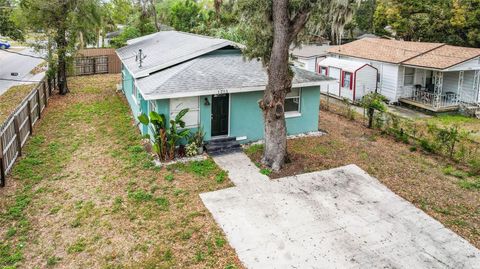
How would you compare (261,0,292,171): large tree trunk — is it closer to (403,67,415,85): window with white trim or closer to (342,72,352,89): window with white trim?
(342,72,352,89): window with white trim

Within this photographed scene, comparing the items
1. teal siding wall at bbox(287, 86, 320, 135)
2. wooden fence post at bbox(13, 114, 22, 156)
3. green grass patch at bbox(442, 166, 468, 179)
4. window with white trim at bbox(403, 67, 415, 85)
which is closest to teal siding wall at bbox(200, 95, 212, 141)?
teal siding wall at bbox(287, 86, 320, 135)

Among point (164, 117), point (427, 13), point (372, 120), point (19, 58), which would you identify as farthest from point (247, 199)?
point (19, 58)

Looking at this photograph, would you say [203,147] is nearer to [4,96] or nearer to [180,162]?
[180,162]

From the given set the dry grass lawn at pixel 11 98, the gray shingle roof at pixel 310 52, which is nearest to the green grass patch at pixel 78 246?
the dry grass lawn at pixel 11 98

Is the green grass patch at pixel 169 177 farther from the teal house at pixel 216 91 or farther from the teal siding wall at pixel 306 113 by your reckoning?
the teal siding wall at pixel 306 113

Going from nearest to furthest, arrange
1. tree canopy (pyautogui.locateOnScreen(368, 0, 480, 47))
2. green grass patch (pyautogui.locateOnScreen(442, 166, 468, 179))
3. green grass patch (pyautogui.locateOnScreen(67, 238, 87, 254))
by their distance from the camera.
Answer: green grass patch (pyautogui.locateOnScreen(67, 238, 87, 254))
green grass patch (pyautogui.locateOnScreen(442, 166, 468, 179))
tree canopy (pyautogui.locateOnScreen(368, 0, 480, 47))

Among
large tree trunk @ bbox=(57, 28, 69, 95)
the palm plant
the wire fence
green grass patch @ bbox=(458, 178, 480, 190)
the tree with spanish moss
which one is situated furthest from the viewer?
large tree trunk @ bbox=(57, 28, 69, 95)

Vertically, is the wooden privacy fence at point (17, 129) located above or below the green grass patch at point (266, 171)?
above
